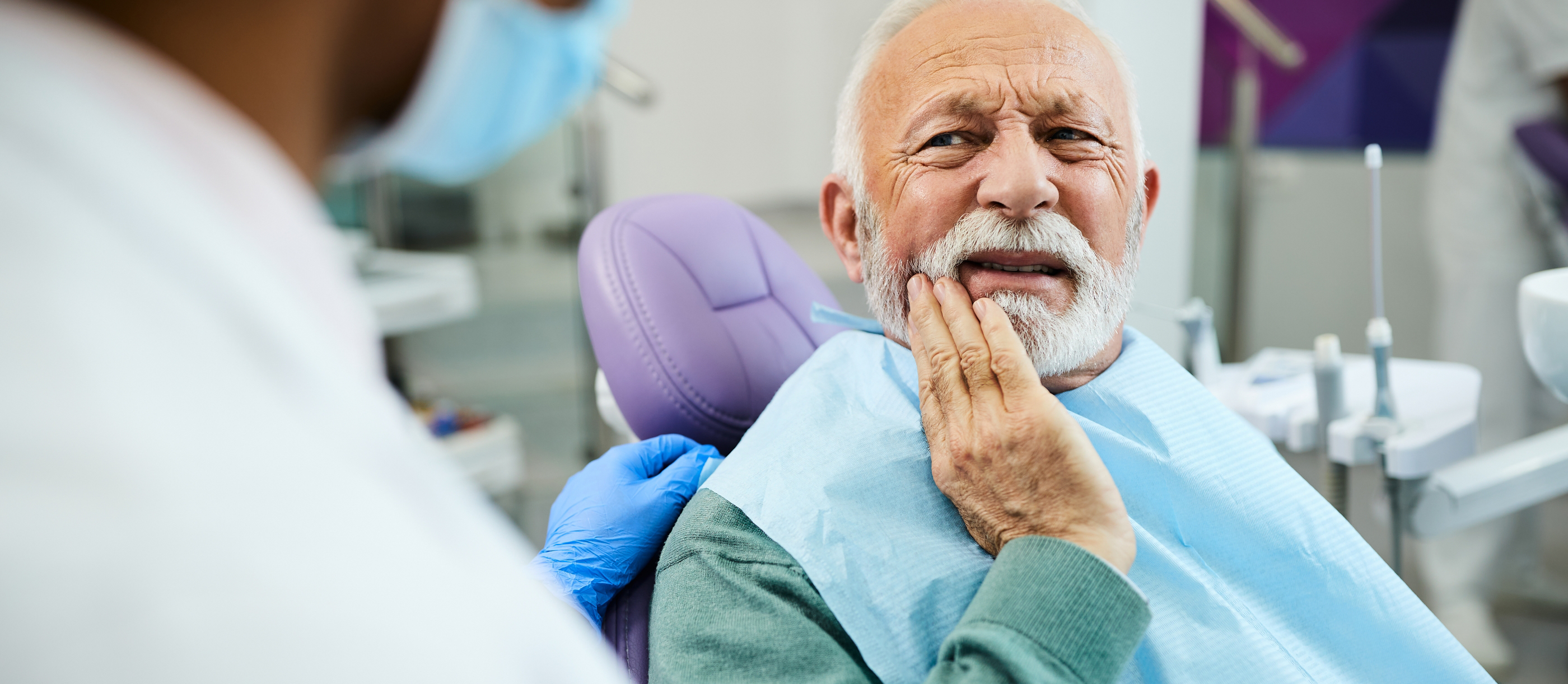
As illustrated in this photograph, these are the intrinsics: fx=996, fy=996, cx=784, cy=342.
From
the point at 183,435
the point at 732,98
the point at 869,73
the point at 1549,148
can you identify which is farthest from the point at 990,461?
the point at 732,98

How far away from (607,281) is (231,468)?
0.96 metres

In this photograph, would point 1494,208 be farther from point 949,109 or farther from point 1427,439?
point 949,109

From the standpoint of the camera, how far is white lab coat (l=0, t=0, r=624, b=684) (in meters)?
0.28

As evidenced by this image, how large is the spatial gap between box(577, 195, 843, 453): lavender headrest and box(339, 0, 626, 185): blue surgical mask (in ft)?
2.00

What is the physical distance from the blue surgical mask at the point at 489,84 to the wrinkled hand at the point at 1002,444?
1.60 feet

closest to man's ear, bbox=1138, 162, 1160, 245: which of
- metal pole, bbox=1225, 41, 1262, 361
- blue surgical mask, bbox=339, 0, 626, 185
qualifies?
blue surgical mask, bbox=339, 0, 626, 185

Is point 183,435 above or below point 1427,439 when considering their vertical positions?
above

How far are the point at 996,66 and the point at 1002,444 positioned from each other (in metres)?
0.42

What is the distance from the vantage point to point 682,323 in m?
1.25

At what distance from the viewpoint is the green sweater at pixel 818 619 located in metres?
0.74

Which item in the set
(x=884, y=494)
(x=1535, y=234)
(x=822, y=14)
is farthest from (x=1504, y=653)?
(x=822, y=14)

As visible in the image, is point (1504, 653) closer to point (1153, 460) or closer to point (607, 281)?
point (1153, 460)

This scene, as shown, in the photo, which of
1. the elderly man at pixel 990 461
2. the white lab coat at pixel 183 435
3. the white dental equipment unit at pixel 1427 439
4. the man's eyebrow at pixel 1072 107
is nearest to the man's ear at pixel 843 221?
the elderly man at pixel 990 461

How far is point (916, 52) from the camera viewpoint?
1109mm
